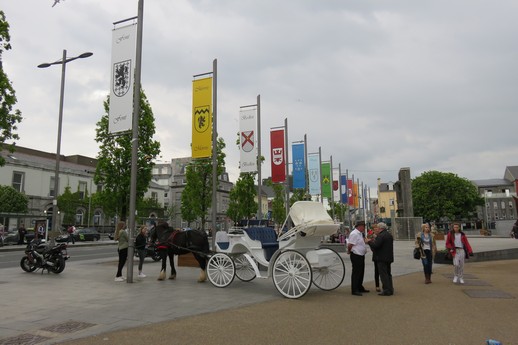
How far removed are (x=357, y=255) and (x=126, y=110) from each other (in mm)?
7874

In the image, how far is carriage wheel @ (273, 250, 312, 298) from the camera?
933 centimetres

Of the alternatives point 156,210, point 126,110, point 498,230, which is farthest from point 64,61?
point 156,210

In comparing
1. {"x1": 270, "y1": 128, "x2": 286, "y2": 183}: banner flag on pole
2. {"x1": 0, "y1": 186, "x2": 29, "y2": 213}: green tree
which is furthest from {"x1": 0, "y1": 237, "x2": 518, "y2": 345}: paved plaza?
{"x1": 0, "y1": 186, "x2": 29, "y2": 213}: green tree

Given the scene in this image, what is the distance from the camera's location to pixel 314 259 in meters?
10.0

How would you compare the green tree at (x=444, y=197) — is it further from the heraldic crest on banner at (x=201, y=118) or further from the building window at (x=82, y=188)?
the heraldic crest on banner at (x=201, y=118)

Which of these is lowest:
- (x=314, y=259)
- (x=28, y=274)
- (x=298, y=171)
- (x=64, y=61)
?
(x=28, y=274)

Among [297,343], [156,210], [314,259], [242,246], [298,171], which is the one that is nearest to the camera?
[297,343]

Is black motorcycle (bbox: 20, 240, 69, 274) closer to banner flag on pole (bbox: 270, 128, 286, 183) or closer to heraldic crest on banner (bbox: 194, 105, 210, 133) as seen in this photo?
heraldic crest on banner (bbox: 194, 105, 210, 133)

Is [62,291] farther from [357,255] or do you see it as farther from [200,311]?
[357,255]

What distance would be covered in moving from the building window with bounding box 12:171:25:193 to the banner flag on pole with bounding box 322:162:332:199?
146 ft

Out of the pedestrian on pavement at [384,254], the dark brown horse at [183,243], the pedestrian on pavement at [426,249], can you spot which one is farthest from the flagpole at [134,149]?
the pedestrian on pavement at [426,249]

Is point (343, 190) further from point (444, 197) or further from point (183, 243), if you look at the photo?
point (444, 197)

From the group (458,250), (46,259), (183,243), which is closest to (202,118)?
(183,243)

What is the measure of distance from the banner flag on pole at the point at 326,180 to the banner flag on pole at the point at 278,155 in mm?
12696
